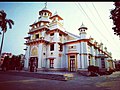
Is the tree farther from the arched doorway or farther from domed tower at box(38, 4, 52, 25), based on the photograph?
domed tower at box(38, 4, 52, 25)

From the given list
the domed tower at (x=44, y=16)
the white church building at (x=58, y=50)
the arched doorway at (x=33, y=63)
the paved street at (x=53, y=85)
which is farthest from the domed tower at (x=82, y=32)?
the paved street at (x=53, y=85)

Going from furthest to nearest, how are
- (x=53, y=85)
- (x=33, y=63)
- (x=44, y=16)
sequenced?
(x=44, y=16)
(x=33, y=63)
(x=53, y=85)

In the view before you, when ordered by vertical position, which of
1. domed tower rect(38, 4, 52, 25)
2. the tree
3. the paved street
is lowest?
the paved street

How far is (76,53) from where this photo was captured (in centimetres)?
2367

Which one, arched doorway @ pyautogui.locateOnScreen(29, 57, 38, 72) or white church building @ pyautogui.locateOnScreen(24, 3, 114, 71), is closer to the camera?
white church building @ pyautogui.locateOnScreen(24, 3, 114, 71)

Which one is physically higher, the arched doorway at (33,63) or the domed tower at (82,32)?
the domed tower at (82,32)

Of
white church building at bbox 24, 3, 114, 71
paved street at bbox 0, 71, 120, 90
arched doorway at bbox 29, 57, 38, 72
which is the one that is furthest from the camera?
arched doorway at bbox 29, 57, 38, 72

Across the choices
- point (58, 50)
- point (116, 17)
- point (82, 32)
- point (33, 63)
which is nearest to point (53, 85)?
point (116, 17)

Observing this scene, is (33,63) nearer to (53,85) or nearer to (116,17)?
(53,85)

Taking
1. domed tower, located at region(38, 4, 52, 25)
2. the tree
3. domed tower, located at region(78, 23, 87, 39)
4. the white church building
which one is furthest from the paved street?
domed tower, located at region(38, 4, 52, 25)

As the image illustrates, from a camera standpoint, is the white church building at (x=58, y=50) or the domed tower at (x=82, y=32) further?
the domed tower at (x=82, y=32)

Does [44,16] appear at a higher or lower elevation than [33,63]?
higher

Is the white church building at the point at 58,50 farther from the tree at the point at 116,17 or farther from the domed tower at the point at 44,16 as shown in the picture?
the tree at the point at 116,17

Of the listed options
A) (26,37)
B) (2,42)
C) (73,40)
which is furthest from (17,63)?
(73,40)
